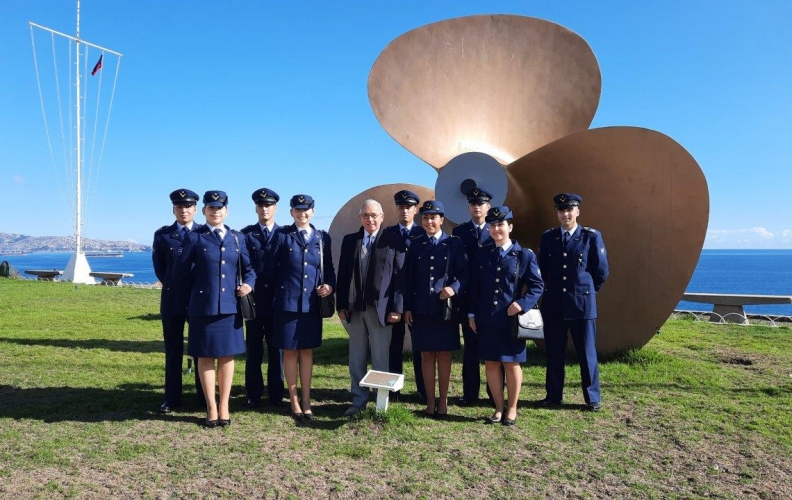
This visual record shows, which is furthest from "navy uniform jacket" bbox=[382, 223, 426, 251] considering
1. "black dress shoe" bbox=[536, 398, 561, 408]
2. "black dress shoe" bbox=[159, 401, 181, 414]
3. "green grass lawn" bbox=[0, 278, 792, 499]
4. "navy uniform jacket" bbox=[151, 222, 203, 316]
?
"black dress shoe" bbox=[159, 401, 181, 414]

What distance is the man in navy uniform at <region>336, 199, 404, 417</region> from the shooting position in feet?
15.0

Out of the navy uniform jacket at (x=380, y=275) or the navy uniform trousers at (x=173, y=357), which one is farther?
the navy uniform trousers at (x=173, y=357)

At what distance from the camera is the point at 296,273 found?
178 inches

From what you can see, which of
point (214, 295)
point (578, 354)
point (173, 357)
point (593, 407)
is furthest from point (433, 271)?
point (173, 357)

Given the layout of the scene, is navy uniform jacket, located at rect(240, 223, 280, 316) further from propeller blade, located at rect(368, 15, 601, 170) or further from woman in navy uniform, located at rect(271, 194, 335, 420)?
propeller blade, located at rect(368, 15, 601, 170)

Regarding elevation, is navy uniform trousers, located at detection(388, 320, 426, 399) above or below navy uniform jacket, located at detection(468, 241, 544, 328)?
below

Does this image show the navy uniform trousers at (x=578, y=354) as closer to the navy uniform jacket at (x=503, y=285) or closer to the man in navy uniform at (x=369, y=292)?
the navy uniform jacket at (x=503, y=285)

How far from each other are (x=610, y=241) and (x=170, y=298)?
4.25 m

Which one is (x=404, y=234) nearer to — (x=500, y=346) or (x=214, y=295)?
(x=500, y=346)

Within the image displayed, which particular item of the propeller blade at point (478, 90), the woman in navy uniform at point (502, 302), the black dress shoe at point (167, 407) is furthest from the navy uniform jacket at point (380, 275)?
the propeller blade at point (478, 90)

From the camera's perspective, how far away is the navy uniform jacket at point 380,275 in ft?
15.0

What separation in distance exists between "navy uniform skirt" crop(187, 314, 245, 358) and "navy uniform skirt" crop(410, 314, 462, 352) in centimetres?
144

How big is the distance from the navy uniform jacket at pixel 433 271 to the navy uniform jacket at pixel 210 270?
4.58 ft

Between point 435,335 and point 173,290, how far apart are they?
2.20m
